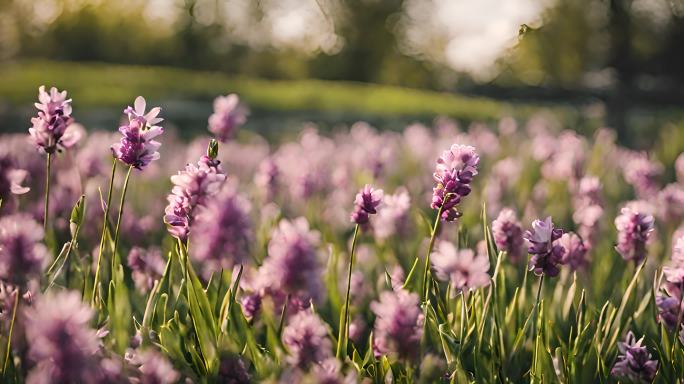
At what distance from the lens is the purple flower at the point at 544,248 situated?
64.8 inches

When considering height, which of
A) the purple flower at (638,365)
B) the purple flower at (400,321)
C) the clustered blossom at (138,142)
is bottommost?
the purple flower at (638,365)

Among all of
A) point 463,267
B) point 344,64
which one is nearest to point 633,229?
point 463,267

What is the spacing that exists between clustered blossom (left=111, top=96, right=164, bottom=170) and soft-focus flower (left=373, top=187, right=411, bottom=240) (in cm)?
102

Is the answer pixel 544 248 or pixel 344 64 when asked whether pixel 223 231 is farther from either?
pixel 344 64

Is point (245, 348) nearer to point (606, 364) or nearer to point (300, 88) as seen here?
point (606, 364)

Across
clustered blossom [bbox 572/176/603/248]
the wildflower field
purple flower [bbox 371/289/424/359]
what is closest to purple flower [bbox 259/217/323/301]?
the wildflower field

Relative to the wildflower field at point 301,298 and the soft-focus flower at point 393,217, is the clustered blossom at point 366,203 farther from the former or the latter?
the soft-focus flower at point 393,217

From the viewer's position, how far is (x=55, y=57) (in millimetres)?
26078

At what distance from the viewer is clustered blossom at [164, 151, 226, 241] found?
59.0 inches

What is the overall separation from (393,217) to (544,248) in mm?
1045

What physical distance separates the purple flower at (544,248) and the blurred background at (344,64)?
0.65m

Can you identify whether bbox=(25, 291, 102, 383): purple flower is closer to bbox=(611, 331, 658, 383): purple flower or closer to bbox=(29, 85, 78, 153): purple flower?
bbox=(29, 85, 78, 153): purple flower

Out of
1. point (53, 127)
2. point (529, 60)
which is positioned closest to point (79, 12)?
point (529, 60)

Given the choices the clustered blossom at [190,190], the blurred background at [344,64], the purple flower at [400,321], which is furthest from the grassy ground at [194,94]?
the purple flower at [400,321]
